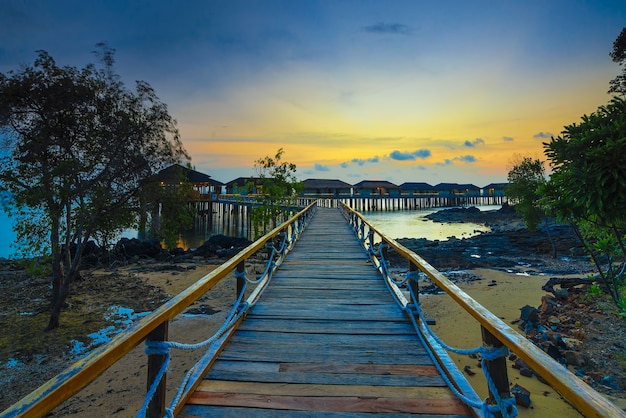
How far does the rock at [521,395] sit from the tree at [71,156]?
10.2 metres

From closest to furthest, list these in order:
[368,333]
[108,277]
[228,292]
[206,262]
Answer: [368,333] → [228,292] → [108,277] → [206,262]

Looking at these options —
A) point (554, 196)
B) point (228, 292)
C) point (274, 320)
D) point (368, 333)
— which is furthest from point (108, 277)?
point (554, 196)

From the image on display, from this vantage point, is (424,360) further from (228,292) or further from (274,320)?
(228,292)

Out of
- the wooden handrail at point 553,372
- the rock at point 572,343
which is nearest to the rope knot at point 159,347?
the wooden handrail at point 553,372

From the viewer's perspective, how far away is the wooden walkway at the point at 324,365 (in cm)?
232

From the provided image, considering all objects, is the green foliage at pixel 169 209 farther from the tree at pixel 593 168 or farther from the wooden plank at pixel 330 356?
the tree at pixel 593 168

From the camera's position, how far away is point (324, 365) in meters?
2.87

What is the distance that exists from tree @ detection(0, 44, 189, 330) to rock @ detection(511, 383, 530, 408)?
33.5ft

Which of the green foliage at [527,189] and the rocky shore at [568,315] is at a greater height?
the green foliage at [527,189]

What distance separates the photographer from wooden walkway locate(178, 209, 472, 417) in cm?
232

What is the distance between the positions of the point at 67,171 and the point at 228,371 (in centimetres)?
819

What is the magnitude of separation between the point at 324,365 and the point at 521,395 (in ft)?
13.3

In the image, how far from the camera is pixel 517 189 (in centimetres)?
2059

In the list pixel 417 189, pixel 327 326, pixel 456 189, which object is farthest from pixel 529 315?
pixel 456 189
